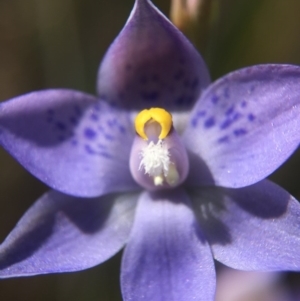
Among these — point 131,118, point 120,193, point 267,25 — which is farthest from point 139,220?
point 267,25

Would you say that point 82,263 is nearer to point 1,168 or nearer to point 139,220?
point 139,220

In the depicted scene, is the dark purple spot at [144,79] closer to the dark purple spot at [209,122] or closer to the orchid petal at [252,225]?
the dark purple spot at [209,122]

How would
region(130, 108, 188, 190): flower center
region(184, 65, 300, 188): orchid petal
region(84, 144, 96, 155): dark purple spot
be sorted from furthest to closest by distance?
region(84, 144, 96, 155): dark purple spot < region(130, 108, 188, 190): flower center < region(184, 65, 300, 188): orchid petal

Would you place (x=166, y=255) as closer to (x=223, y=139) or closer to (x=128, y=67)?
(x=223, y=139)

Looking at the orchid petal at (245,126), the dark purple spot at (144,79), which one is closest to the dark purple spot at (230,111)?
the orchid petal at (245,126)

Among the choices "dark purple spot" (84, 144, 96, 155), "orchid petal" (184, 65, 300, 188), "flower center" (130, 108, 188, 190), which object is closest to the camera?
"orchid petal" (184, 65, 300, 188)

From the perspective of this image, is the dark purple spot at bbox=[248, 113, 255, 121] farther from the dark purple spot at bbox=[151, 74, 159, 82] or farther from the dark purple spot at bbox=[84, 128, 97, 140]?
the dark purple spot at bbox=[84, 128, 97, 140]

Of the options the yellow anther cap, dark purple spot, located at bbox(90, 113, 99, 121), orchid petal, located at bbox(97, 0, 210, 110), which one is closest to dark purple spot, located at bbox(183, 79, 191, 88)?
orchid petal, located at bbox(97, 0, 210, 110)
